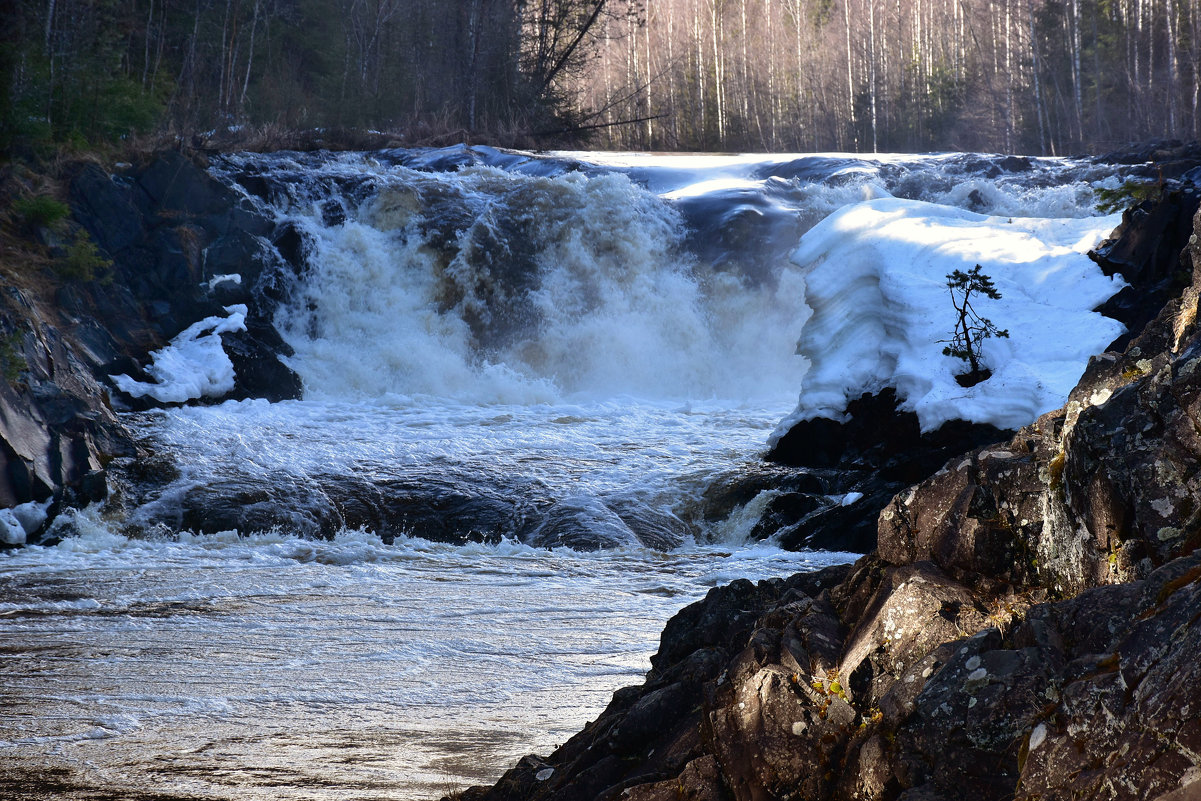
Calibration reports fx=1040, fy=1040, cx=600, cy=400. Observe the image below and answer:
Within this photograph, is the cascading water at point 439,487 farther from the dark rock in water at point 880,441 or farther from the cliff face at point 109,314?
the dark rock in water at point 880,441

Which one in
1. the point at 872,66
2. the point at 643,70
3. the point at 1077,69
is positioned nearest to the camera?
the point at 1077,69

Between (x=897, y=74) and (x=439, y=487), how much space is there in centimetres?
3460

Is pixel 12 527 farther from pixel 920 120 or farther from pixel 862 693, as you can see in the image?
pixel 920 120

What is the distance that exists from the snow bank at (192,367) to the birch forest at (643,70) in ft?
11.7

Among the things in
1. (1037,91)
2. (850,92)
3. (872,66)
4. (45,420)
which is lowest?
(45,420)

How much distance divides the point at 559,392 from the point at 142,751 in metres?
11.2

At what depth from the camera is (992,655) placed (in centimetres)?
229

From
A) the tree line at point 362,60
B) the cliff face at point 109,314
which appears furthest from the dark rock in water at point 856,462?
the tree line at point 362,60

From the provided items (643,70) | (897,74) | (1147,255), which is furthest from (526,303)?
(897,74)

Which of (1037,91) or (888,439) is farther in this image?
(1037,91)

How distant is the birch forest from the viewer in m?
19.5

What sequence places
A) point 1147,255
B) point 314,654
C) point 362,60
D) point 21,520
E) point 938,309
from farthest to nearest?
point 362,60, point 938,309, point 1147,255, point 21,520, point 314,654

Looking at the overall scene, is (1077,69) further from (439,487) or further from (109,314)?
(439,487)

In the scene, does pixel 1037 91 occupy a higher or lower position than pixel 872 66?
lower
